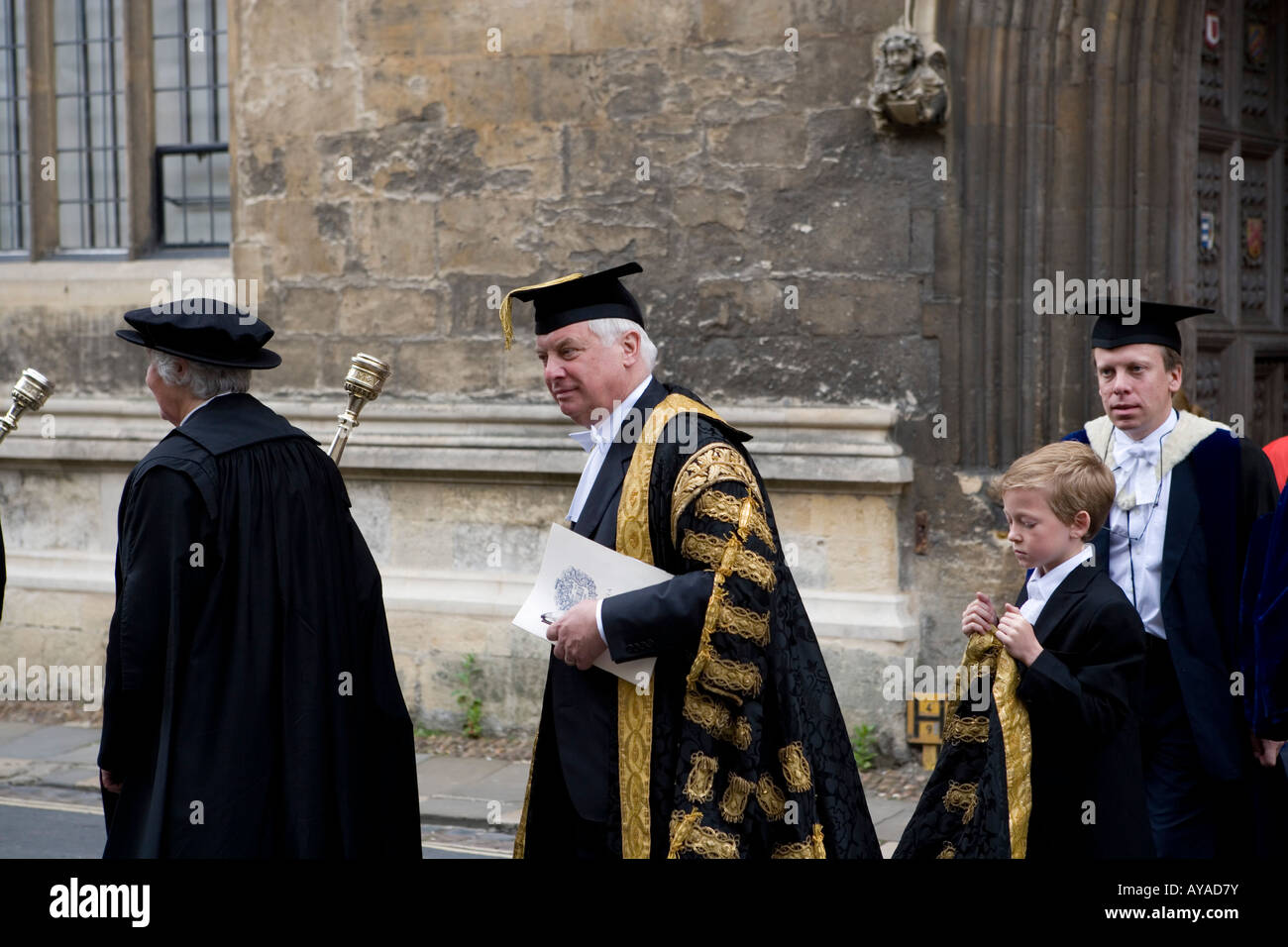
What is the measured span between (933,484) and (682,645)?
3.97 metres

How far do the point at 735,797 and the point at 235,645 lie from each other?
3.89ft

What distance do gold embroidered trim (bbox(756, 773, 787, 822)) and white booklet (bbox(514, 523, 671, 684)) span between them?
1.11 feet

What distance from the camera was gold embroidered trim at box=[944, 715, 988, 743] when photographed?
3.92 meters

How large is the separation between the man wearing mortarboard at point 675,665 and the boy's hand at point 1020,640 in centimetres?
41

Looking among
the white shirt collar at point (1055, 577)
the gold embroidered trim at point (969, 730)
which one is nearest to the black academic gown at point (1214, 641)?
the white shirt collar at point (1055, 577)

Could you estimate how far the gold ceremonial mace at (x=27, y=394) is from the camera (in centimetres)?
501

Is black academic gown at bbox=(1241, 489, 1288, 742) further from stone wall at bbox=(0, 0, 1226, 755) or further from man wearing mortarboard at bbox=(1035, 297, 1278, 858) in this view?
stone wall at bbox=(0, 0, 1226, 755)

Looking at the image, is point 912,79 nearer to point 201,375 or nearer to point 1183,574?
point 1183,574

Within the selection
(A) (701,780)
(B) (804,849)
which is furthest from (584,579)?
(B) (804,849)

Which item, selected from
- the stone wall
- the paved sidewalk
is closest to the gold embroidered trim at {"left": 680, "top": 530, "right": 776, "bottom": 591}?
the paved sidewalk

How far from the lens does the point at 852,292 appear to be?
7.45 m

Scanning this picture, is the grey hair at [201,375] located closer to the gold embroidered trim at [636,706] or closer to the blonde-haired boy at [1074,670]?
the gold embroidered trim at [636,706]
